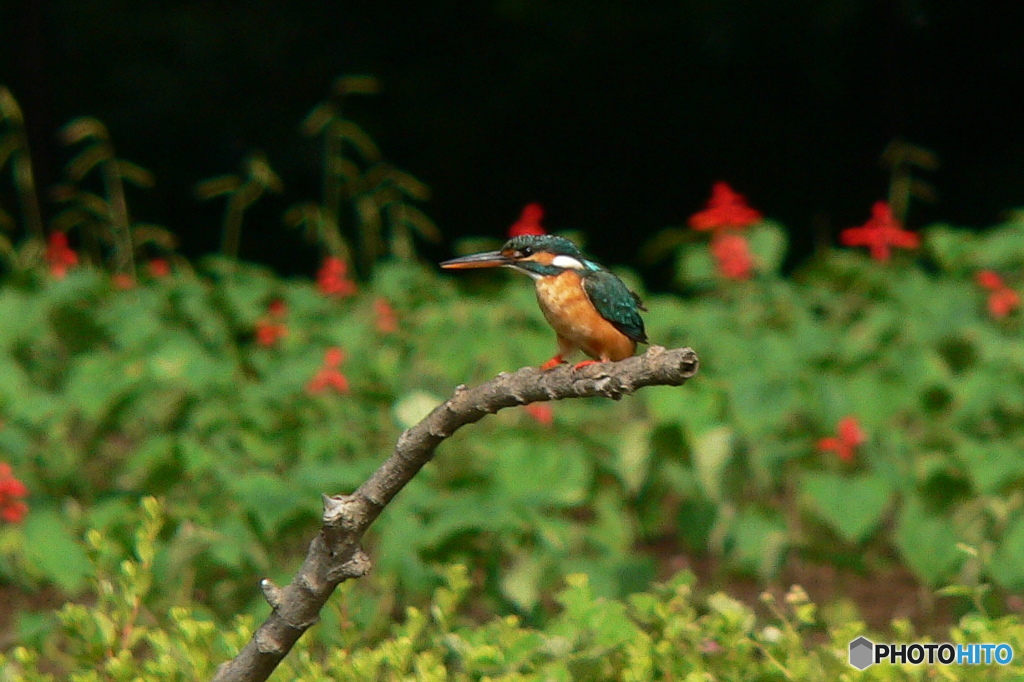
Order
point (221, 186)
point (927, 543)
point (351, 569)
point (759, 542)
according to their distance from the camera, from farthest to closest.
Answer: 1. point (221, 186)
2. point (759, 542)
3. point (927, 543)
4. point (351, 569)

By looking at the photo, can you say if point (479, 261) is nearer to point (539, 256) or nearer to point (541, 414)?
point (539, 256)

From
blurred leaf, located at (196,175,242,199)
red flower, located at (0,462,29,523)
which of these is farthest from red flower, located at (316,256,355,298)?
red flower, located at (0,462,29,523)

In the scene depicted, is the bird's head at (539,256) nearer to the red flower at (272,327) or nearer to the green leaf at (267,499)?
the green leaf at (267,499)

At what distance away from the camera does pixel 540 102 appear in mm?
9305

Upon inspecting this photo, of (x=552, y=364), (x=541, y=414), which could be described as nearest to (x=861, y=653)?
(x=552, y=364)

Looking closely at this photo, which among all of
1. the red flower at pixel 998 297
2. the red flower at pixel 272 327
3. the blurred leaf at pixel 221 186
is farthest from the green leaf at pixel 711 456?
the blurred leaf at pixel 221 186

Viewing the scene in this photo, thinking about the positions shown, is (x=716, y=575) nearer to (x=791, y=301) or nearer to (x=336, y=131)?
(x=791, y=301)

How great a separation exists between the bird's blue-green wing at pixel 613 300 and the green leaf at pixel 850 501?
163 centimetres

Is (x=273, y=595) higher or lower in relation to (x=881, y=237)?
lower

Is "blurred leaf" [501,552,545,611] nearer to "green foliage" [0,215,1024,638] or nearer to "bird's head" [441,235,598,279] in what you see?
"green foliage" [0,215,1024,638]

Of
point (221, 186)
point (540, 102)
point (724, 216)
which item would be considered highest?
point (540, 102)

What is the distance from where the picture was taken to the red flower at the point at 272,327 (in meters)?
4.72

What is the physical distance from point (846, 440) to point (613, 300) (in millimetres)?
1825

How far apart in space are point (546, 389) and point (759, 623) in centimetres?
180
